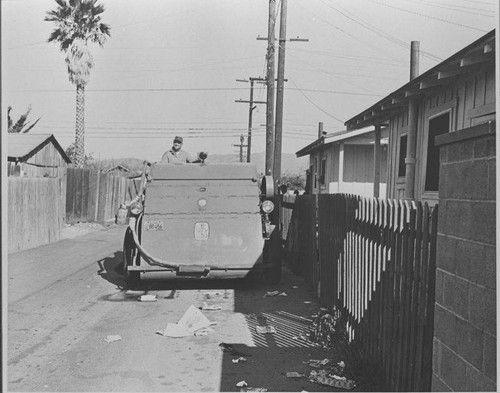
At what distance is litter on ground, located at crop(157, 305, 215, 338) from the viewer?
6305 millimetres

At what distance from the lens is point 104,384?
4703 millimetres

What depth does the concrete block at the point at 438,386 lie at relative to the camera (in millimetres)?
3175

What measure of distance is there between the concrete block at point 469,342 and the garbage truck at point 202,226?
581 cm

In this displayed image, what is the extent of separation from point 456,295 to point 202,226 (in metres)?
6.16

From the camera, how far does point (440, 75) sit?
8.87 metres

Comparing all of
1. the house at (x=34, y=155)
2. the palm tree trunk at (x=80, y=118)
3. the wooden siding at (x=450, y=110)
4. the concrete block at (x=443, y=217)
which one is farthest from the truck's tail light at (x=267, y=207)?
the palm tree trunk at (x=80, y=118)

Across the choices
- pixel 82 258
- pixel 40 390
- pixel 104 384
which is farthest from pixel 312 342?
pixel 82 258

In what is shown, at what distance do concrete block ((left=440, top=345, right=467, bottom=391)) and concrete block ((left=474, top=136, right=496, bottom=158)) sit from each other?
1.07m

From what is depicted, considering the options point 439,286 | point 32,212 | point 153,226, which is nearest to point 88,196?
point 32,212

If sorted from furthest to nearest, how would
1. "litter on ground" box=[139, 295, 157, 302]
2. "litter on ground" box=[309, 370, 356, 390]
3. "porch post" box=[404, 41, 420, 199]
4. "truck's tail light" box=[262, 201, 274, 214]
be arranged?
"porch post" box=[404, 41, 420, 199], "truck's tail light" box=[262, 201, 274, 214], "litter on ground" box=[139, 295, 157, 302], "litter on ground" box=[309, 370, 356, 390]

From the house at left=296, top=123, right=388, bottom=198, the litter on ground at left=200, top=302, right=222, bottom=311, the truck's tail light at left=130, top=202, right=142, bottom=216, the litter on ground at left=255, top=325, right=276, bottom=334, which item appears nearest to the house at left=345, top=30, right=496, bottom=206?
the litter on ground at left=255, top=325, right=276, bottom=334

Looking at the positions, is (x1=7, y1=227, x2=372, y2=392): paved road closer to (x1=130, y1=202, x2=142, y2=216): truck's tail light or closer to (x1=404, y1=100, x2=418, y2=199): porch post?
(x1=130, y1=202, x2=142, y2=216): truck's tail light

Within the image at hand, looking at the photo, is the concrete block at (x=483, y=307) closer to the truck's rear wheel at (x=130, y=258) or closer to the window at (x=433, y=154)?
the truck's rear wheel at (x=130, y=258)

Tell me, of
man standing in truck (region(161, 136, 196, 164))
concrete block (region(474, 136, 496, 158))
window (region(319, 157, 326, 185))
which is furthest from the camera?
window (region(319, 157, 326, 185))
